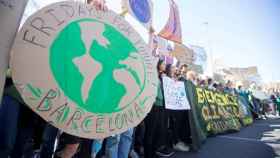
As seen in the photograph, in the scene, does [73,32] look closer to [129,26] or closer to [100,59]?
[100,59]

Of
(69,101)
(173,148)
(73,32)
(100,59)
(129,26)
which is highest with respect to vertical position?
(129,26)

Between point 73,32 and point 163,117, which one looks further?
point 163,117

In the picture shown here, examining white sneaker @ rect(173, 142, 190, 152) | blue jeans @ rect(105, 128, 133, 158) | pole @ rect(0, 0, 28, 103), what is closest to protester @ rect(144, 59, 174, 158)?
white sneaker @ rect(173, 142, 190, 152)

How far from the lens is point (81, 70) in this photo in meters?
1.02

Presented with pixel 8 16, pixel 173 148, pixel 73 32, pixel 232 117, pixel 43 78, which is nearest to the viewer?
pixel 8 16

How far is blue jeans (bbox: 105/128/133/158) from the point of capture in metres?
1.95

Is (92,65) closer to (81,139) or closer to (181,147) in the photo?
(81,139)

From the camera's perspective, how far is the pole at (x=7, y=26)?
29.5 inches

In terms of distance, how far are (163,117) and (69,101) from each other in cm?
213

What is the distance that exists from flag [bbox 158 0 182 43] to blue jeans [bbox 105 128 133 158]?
3.37 m

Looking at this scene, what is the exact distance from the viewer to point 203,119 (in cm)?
404

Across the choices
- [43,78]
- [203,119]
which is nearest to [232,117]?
[203,119]

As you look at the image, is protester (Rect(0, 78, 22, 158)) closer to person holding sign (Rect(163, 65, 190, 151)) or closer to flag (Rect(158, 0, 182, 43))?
person holding sign (Rect(163, 65, 190, 151))

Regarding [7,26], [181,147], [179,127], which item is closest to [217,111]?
[179,127]
